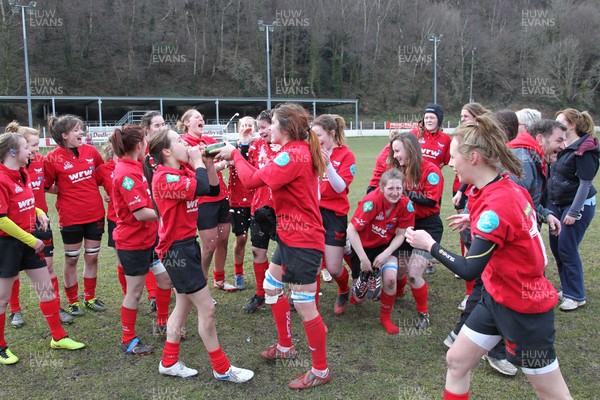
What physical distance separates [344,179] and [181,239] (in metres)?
1.88

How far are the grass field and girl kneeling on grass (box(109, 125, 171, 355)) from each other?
11.5 inches

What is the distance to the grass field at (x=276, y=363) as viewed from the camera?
3562 mm

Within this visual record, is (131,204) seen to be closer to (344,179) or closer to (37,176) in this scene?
(37,176)

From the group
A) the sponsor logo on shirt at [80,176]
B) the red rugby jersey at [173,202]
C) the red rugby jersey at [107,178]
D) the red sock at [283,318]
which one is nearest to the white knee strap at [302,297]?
the red sock at [283,318]

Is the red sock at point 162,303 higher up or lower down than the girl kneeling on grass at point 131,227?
lower down

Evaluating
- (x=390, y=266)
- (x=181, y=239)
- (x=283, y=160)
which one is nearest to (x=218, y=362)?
(x=181, y=239)

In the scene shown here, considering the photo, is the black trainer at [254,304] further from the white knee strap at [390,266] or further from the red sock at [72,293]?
the red sock at [72,293]

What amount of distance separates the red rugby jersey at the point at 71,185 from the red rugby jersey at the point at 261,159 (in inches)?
70.5

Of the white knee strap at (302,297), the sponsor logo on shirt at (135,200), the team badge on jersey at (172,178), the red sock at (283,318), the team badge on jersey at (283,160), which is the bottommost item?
the red sock at (283,318)

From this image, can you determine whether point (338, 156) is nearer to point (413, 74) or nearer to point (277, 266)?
point (277, 266)

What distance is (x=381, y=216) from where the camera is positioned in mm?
4719

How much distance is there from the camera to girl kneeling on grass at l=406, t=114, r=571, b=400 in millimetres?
2482

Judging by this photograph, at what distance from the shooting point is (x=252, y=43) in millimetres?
63406

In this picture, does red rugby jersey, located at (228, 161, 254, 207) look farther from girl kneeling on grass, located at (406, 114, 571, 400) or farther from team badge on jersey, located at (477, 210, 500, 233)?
team badge on jersey, located at (477, 210, 500, 233)
